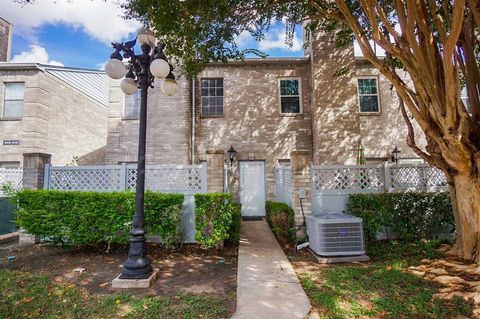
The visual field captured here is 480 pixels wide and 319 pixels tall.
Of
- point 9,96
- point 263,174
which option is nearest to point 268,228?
point 263,174

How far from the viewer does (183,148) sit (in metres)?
9.51

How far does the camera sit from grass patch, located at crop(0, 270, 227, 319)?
9.21ft

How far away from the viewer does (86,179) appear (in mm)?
5926

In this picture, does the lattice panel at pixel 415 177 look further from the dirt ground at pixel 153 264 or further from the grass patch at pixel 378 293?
the dirt ground at pixel 153 264

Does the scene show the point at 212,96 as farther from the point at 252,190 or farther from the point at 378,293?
the point at 378,293

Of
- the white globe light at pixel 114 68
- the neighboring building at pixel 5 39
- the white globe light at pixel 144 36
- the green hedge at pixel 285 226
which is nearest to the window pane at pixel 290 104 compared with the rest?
the green hedge at pixel 285 226

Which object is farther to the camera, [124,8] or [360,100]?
[360,100]

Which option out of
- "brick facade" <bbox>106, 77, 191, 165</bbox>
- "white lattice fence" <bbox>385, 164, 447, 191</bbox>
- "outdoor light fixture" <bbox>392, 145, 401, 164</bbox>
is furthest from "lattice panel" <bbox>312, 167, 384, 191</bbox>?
"brick facade" <bbox>106, 77, 191, 165</bbox>

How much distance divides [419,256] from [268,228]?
3856 millimetres

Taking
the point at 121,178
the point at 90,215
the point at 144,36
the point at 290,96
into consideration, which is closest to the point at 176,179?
the point at 121,178

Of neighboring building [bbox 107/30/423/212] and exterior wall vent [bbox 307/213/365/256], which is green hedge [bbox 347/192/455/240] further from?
neighboring building [bbox 107/30/423/212]

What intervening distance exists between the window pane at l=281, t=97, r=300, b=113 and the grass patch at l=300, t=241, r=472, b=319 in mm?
6710

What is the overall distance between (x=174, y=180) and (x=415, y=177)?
5.96 meters

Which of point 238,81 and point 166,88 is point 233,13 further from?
point 238,81
